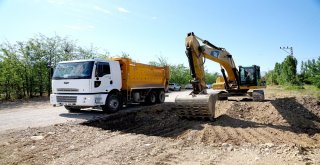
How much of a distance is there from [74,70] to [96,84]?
122 cm

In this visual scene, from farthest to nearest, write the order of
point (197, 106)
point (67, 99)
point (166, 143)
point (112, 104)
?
point (112, 104), point (67, 99), point (197, 106), point (166, 143)

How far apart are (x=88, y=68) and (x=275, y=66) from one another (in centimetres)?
5506

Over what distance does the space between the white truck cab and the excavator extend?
12.3 ft

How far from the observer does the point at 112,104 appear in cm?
1402

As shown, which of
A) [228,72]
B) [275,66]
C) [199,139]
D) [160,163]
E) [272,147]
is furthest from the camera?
[275,66]

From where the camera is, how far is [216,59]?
15.2 meters

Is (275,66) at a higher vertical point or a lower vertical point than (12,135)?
higher

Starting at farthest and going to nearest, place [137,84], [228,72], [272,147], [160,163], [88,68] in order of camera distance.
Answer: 1. [228,72]
2. [137,84]
3. [88,68]
4. [272,147]
5. [160,163]

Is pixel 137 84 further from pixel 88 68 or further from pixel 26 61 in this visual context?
pixel 26 61

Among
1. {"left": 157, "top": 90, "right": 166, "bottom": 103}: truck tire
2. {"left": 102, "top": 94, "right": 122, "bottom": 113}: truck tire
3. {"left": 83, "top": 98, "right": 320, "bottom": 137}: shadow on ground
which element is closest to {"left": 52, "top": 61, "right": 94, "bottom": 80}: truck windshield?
{"left": 102, "top": 94, "right": 122, "bottom": 113}: truck tire

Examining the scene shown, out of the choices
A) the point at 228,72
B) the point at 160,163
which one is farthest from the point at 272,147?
the point at 228,72

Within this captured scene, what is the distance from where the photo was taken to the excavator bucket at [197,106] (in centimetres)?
1070

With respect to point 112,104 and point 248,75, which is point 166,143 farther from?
point 248,75

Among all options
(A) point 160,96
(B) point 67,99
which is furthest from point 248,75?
(B) point 67,99
